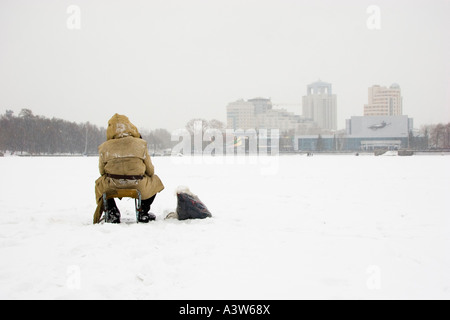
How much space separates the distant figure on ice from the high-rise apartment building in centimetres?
19794

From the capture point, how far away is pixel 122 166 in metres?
5.29

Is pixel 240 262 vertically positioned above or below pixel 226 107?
below

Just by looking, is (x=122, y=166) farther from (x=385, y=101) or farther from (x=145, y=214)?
(x=385, y=101)

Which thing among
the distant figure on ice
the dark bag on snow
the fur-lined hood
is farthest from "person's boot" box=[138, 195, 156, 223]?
the fur-lined hood

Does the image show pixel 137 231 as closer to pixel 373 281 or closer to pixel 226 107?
pixel 373 281

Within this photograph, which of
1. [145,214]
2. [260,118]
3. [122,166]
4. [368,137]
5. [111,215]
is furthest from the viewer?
[260,118]

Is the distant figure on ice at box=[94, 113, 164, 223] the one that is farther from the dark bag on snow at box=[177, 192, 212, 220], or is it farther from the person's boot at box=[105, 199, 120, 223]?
the dark bag on snow at box=[177, 192, 212, 220]

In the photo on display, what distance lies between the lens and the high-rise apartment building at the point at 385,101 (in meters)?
189

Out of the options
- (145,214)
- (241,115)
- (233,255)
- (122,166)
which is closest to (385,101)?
(241,115)

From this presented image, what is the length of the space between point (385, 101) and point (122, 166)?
8097 inches

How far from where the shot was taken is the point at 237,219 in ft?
19.8

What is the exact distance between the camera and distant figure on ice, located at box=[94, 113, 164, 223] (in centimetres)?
529
